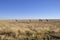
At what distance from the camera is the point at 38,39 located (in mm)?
14203

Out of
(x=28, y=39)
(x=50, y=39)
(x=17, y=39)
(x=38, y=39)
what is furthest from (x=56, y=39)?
(x=17, y=39)

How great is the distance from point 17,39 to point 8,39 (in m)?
1.04

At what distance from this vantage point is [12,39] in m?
13.6

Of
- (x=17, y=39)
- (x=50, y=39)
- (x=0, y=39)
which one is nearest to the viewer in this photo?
(x=0, y=39)

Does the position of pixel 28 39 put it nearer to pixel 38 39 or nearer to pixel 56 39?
pixel 38 39

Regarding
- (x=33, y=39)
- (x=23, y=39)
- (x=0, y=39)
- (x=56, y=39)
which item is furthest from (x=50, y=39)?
(x=0, y=39)

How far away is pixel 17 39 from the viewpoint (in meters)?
14.0

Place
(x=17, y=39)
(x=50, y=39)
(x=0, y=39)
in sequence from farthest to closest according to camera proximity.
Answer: (x=50, y=39)
(x=17, y=39)
(x=0, y=39)

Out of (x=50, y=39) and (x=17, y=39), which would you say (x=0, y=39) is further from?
(x=50, y=39)

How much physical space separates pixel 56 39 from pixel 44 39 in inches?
65.8

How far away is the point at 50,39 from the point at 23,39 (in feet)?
10.5

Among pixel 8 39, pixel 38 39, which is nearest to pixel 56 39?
pixel 38 39

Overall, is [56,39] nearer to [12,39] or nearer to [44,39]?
[44,39]

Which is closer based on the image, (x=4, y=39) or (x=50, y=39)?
(x=4, y=39)
